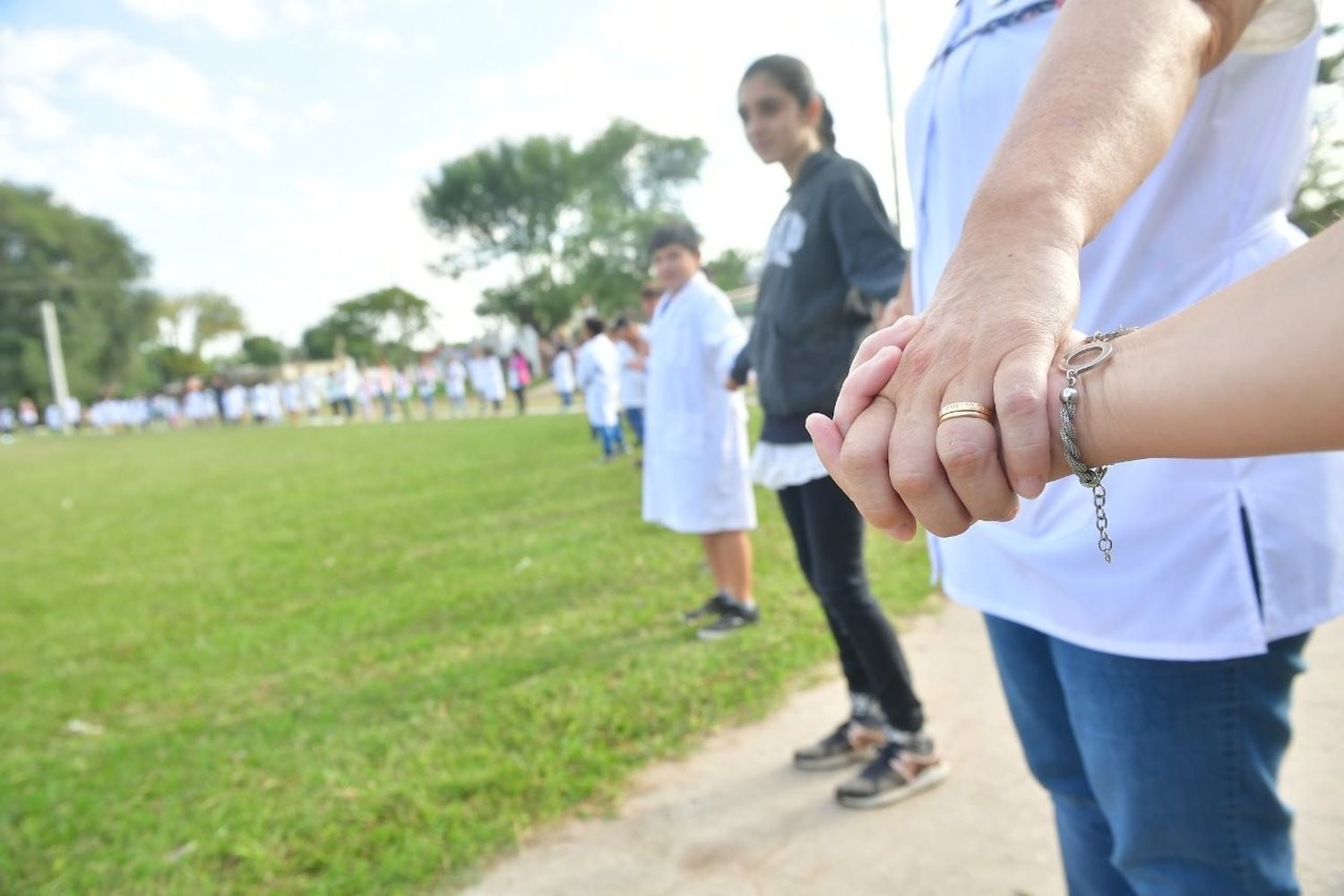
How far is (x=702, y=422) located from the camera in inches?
142

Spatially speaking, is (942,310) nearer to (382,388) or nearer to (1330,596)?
(1330,596)

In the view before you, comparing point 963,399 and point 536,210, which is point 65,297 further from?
point 963,399

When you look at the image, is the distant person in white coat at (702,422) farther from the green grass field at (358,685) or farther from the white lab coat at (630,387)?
the white lab coat at (630,387)

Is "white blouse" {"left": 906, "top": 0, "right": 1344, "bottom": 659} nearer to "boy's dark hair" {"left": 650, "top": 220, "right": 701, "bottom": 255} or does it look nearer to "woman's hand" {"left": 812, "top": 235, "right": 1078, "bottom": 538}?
"woman's hand" {"left": 812, "top": 235, "right": 1078, "bottom": 538}

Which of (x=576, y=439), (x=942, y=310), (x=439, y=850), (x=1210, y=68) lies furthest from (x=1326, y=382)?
(x=576, y=439)

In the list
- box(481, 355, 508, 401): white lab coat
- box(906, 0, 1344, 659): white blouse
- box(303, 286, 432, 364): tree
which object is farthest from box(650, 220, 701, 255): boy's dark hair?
box(303, 286, 432, 364): tree

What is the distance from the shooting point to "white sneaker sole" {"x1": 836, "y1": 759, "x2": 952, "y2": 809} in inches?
86.7

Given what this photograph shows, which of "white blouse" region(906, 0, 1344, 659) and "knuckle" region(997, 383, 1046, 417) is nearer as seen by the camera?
"knuckle" region(997, 383, 1046, 417)

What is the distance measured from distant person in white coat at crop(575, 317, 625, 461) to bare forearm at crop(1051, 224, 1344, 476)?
8.59 metres

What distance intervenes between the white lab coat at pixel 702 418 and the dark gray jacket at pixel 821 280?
3.56 ft

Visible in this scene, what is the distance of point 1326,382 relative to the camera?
482 millimetres

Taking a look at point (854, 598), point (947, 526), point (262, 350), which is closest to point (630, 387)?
point (854, 598)

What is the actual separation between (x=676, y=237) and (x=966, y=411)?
3.07m

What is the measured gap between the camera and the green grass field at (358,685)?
235cm
